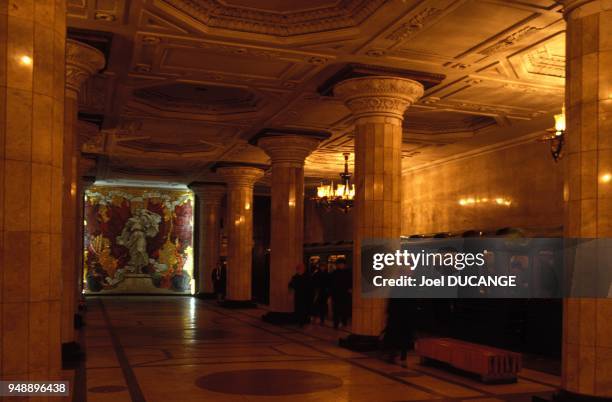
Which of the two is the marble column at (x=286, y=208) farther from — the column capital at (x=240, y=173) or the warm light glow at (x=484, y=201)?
the warm light glow at (x=484, y=201)

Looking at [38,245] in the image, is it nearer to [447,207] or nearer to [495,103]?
[495,103]

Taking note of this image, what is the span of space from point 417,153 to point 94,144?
29.9 feet

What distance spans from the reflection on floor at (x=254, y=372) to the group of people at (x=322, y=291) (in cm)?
85

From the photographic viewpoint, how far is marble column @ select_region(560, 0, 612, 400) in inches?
228

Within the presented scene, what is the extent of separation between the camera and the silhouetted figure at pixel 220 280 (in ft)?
75.2

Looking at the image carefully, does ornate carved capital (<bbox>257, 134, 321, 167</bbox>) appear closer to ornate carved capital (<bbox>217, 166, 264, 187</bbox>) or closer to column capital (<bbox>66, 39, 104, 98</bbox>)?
ornate carved capital (<bbox>217, 166, 264, 187</bbox>)

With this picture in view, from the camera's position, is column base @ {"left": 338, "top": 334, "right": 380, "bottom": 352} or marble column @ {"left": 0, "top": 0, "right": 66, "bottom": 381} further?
column base @ {"left": 338, "top": 334, "right": 380, "bottom": 352}

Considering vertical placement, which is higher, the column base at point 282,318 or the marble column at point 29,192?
the marble column at point 29,192

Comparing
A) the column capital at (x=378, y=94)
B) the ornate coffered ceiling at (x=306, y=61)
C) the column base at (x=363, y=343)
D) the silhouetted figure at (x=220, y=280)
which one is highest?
the ornate coffered ceiling at (x=306, y=61)

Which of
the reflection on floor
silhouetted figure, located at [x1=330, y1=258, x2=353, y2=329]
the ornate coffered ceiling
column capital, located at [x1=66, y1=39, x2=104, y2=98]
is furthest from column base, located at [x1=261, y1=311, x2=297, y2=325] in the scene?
column capital, located at [x1=66, y1=39, x2=104, y2=98]

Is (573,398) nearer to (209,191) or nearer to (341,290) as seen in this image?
(341,290)

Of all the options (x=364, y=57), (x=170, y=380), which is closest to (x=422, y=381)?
(x=170, y=380)

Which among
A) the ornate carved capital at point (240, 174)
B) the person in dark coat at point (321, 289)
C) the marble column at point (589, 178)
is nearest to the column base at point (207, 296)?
the ornate carved capital at point (240, 174)

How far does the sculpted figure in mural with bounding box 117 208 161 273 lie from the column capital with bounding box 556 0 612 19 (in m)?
24.1
